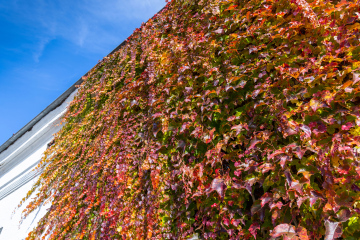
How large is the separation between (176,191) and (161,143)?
50cm

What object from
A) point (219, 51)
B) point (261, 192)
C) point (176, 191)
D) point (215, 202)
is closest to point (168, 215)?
point (176, 191)

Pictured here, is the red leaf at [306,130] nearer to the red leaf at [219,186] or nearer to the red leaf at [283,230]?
the red leaf at [283,230]

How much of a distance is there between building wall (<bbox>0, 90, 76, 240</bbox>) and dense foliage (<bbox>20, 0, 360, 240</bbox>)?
2.31m

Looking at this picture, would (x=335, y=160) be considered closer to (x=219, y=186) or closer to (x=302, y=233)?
(x=302, y=233)

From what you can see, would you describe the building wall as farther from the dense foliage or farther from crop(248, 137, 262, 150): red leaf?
crop(248, 137, 262, 150): red leaf

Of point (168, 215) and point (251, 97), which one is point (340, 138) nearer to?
point (251, 97)

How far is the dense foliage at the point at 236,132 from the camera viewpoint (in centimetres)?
120

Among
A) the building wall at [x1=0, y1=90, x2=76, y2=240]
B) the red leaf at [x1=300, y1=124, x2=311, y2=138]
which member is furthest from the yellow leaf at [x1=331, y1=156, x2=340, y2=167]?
the building wall at [x1=0, y1=90, x2=76, y2=240]

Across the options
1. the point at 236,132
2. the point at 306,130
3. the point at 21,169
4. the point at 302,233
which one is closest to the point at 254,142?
the point at 236,132

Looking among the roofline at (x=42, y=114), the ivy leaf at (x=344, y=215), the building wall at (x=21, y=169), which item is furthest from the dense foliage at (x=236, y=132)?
the building wall at (x=21, y=169)

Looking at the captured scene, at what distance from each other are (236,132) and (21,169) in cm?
617

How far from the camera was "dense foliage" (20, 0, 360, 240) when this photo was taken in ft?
3.92

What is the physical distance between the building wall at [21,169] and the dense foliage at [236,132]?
7.58 feet

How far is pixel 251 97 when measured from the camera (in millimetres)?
1594
